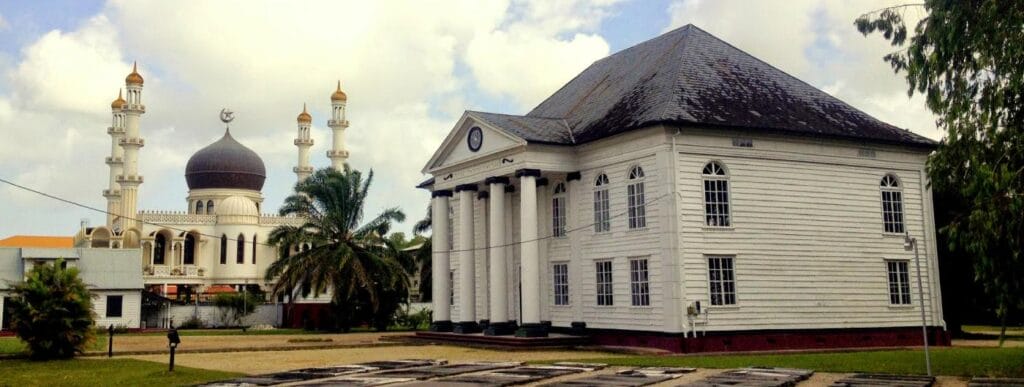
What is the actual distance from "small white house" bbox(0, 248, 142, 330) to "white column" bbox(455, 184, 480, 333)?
23.7 m

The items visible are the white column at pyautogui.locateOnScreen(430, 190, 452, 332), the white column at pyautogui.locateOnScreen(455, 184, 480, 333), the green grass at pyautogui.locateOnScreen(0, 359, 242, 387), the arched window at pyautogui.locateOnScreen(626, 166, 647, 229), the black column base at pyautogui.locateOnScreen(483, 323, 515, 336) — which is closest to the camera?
the green grass at pyautogui.locateOnScreen(0, 359, 242, 387)

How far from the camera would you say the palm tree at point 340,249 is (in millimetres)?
46219

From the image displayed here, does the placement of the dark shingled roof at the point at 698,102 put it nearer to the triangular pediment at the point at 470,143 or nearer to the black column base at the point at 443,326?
the triangular pediment at the point at 470,143

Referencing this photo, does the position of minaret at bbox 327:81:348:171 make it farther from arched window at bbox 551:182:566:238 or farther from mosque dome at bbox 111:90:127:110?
arched window at bbox 551:182:566:238

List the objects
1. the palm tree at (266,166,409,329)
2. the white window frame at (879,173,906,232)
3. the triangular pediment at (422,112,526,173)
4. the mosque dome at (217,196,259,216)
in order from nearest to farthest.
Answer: the white window frame at (879,173,906,232), the triangular pediment at (422,112,526,173), the palm tree at (266,166,409,329), the mosque dome at (217,196,259,216)

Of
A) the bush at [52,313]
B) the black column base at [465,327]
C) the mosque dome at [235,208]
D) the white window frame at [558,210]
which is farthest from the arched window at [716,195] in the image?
the mosque dome at [235,208]

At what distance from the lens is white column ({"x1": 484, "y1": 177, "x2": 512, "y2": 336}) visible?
111 ft

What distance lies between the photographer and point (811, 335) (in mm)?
30328

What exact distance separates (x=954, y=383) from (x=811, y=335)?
517 inches

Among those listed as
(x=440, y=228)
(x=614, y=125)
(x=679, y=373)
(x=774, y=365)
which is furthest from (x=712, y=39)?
(x=679, y=373)

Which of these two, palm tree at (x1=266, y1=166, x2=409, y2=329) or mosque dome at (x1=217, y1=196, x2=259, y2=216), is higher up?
mosque dome at (x1=217, y1=196, x2=259, y2=216)

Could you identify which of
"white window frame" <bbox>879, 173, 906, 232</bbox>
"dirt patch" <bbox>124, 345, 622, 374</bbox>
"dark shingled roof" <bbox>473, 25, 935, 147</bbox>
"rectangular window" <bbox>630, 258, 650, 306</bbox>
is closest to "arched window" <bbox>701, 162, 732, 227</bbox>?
"dark shingled roof" <bbox>473, 25, 935, 147</bbox>

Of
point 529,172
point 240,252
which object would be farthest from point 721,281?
point 240,252

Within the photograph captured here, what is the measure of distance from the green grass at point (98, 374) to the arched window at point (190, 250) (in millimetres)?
52422
